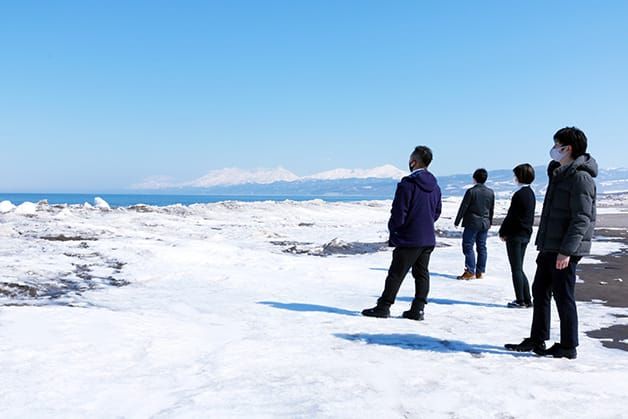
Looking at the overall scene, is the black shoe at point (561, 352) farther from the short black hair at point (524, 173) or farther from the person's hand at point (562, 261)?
the short black hair at point (524, 173)

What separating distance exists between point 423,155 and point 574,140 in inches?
78.2

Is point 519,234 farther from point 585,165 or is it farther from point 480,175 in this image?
point 585,165

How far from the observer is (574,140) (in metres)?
4.55

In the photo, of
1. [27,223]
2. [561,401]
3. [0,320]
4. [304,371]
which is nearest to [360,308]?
[304,371]

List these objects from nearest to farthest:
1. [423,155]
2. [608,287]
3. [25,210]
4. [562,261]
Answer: [562,261] → [423,155] → [608,287] → [25,210]

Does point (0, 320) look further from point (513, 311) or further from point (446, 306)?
point (513, 311)

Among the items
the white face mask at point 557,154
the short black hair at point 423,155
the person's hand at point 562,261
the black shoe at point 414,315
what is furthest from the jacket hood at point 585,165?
the black shoe at point 414,315

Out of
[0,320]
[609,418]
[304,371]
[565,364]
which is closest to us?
[609,418]

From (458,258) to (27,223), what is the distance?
1524cm

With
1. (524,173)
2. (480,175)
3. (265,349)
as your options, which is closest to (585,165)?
(524,173)

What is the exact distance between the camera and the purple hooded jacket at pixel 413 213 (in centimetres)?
597

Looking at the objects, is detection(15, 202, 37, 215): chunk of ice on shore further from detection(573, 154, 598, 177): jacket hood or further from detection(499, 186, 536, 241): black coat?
detection(573, 154, 598, 177): jacket hood

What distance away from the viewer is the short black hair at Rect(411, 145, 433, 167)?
20.4 ft

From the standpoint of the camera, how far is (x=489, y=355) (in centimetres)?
470
